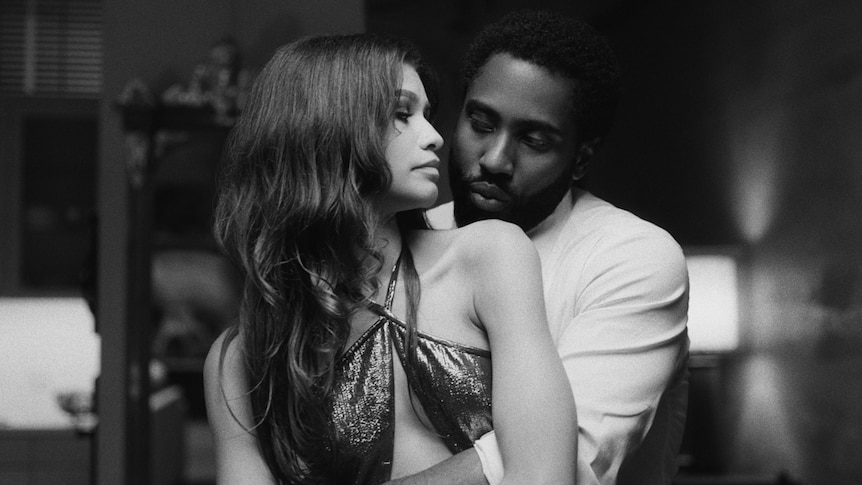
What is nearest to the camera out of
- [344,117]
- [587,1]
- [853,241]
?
[344,117]

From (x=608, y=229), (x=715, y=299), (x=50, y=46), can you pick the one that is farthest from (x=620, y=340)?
(x=50, y=46)

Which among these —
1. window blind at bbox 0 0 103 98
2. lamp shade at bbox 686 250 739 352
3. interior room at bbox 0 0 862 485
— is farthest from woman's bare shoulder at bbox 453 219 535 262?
window blind at bbox 0 0 103 98

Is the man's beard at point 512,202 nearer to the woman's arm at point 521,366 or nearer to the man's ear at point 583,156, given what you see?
the man's ear at point 583,156

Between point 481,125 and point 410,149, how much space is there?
0.39 metres

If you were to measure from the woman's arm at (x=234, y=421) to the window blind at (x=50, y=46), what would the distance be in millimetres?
5252

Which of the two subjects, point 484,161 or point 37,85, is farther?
point 37,85

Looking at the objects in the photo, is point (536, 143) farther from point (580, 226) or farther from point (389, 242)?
point (389, 242)

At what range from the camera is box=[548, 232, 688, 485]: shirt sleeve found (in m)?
1.44

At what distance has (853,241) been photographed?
4879 mm

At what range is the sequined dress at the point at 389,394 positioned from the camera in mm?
1347

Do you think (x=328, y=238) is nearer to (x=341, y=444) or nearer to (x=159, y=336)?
(x=341, y=444)

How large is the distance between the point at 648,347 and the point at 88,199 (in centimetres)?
515

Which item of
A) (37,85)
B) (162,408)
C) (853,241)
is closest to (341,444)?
(853,241)

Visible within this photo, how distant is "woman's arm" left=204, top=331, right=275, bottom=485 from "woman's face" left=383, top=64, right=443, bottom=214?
0.29 meters
